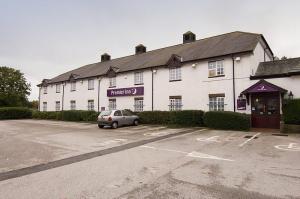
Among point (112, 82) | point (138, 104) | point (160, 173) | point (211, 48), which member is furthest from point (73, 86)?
point (160, 173)

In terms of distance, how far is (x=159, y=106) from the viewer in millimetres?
22391

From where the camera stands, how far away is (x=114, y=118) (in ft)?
60.5

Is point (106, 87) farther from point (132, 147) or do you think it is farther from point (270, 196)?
point (270, 196)

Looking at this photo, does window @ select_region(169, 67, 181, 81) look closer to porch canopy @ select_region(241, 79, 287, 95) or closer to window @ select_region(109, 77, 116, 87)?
porch canopy @ select_region(241, 79, 287, 95)

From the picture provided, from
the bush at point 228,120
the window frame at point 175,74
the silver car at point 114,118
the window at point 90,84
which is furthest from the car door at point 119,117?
the window at point 90,84

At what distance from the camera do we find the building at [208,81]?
1636 centimetres

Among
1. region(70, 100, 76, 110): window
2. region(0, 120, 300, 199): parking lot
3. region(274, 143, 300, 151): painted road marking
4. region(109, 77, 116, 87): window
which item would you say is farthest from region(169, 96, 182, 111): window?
region(70, 100, 76, 110): window

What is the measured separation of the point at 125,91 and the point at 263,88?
46.0 feet

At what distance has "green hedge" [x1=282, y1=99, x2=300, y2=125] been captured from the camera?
14.5 meters

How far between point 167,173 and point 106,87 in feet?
72.4

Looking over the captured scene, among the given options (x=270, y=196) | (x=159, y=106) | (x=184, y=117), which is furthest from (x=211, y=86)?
(x=270, y=196)

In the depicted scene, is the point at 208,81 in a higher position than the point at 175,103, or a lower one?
higher

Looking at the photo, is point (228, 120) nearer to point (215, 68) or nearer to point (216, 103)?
point (216, 103)

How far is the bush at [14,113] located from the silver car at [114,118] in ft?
82.0
